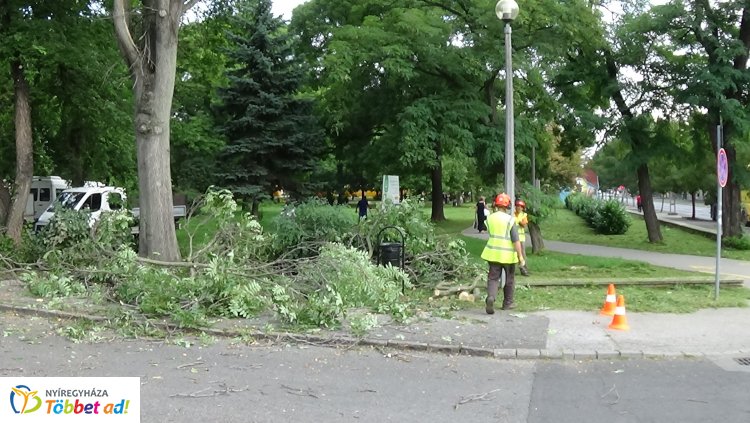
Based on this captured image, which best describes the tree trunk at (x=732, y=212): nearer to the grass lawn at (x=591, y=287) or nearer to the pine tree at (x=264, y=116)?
the grass lawn at (x=591, y=287)

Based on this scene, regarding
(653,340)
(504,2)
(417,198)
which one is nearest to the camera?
(653,340)

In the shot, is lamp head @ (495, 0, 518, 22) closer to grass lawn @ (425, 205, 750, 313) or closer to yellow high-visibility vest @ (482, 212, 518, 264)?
yellow high-visibility vest @ (482, 212, 518, 264)

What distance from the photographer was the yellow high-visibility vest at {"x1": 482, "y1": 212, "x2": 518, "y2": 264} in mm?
8859

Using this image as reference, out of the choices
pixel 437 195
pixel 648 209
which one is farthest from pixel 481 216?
pixel 437 195

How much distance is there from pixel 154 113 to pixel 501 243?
21.4 ft

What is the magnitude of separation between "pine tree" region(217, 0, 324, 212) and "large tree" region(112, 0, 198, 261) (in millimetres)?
11115

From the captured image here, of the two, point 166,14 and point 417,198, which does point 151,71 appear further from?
point 417,198

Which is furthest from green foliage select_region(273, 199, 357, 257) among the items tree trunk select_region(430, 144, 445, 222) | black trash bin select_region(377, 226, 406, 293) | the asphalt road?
tree trunk select_region(430, 144, 445, 222)

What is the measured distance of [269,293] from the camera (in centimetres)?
892

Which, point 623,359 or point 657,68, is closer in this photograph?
point 623,359

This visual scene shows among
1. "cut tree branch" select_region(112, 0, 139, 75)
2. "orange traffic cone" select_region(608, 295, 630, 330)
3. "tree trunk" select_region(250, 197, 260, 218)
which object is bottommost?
"orange traffic cone" select_region(608, 295, 630, 330)

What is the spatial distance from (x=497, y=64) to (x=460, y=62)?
3.57 ft

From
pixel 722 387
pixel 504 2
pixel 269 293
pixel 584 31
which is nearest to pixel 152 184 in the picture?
pixel 269 293

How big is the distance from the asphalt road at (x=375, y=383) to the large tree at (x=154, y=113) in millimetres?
4204
